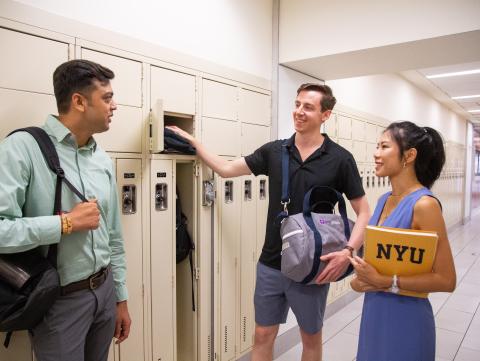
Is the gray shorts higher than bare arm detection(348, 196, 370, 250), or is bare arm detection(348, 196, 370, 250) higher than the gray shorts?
bare arm detection(348, 196, 370, 250)

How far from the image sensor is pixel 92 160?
1593mm

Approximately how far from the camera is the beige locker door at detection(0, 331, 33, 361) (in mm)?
1637

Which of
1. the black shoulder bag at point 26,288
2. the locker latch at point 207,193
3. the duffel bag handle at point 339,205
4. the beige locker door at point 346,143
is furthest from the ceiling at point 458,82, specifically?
the black shoulder bag at point 26,288

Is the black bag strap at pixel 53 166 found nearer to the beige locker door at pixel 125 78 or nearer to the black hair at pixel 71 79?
the black hair at pixel 71 79

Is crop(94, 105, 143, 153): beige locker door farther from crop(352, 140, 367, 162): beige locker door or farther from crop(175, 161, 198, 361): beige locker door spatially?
crop(352, 140, 367, 162): beige locker door

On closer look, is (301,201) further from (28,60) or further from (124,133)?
(28,60)

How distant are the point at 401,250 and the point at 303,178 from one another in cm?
78

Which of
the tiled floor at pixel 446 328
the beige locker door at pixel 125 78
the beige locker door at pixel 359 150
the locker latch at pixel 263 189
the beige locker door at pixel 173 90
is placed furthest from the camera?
the beige locker door at pixel 359 150

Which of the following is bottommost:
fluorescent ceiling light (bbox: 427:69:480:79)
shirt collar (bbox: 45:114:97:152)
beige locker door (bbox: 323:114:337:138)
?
shirt collar (bbox: 45:114:97:152)

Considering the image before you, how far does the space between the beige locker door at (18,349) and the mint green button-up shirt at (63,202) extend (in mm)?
462

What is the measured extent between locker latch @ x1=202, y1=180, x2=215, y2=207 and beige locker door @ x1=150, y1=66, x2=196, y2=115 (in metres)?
0.49

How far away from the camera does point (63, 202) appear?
1432 mm

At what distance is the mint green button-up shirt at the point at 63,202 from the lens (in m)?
1.26

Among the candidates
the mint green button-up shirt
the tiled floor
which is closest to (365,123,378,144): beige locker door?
the tiled floor
